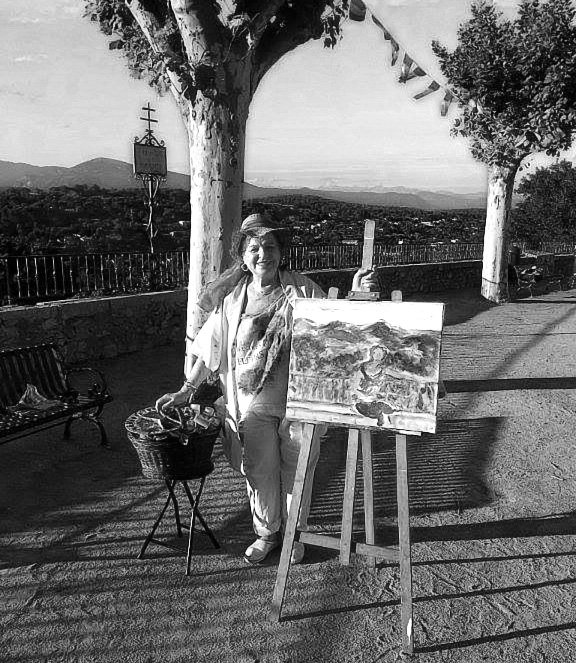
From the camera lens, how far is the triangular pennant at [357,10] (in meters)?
7.24

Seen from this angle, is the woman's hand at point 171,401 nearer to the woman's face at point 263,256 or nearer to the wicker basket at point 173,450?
the wicker basket at point 173,450

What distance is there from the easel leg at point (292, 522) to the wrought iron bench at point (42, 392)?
251 cm

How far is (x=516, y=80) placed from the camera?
48.6 feet

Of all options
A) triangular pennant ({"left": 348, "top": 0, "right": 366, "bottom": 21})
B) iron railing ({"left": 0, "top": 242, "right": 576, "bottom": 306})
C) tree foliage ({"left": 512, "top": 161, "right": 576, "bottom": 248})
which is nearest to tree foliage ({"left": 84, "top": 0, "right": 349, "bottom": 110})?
triangular pennant ({"left": 348, "top": 0, "right": 366, "bottom": 21})

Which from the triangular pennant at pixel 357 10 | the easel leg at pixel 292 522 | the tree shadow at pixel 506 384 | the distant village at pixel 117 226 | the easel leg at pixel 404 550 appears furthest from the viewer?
the distant village at pixel 117 226

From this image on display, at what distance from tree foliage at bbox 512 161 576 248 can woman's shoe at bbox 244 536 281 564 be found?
1061 inches

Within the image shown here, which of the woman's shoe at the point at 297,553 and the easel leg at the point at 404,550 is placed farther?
the woman's shoe at the point at 297,553

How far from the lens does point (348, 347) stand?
10.00ft

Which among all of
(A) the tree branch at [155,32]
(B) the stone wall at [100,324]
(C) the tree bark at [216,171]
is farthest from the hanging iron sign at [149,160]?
(C) the tree bark at [216,171]

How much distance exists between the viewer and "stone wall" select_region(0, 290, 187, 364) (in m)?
7.99

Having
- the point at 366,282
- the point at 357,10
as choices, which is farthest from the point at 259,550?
the point at 357,10

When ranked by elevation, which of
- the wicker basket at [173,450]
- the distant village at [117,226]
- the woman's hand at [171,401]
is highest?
the distant village at [117,226]

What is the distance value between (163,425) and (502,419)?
13.8 feet

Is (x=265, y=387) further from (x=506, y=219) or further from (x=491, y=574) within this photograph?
(x=506, y=219)
